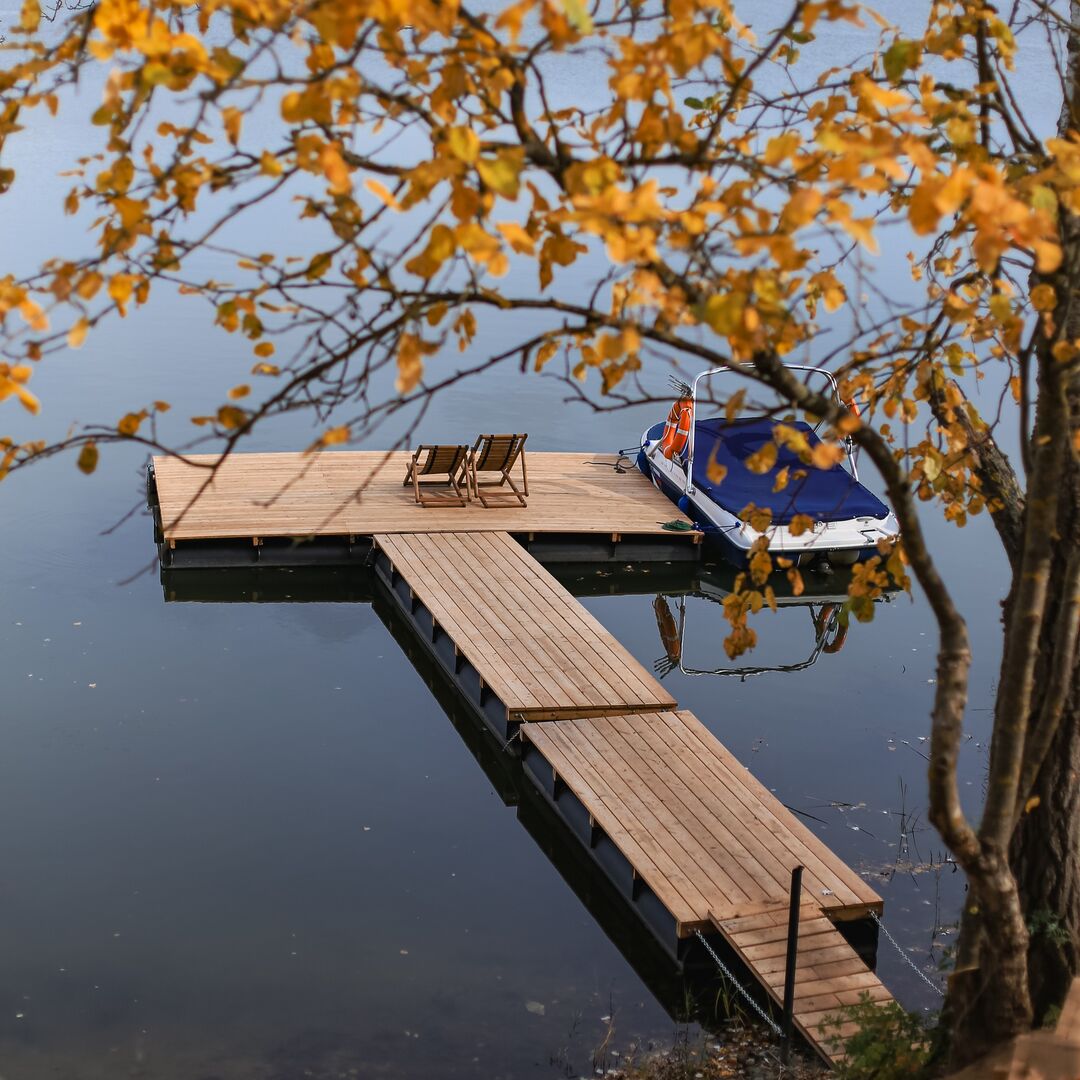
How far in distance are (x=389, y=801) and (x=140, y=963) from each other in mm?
2211

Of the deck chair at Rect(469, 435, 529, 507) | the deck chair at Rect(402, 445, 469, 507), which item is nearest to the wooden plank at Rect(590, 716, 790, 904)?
the deck chair at Rect(469, 435, 529, 507)

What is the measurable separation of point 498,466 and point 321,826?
612 cm

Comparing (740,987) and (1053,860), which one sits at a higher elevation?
(1053,860)

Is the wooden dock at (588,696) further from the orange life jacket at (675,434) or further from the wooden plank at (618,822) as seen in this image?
the orange life jacket at (675,434)

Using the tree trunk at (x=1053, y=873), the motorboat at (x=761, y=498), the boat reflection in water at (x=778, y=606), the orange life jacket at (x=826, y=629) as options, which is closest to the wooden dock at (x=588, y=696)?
the motorboat at (x=761, y=498)

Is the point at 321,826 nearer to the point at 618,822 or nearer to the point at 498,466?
the point at 618,822

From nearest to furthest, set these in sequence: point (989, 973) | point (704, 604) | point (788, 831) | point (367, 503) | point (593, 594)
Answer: point (989, 973) < point (788, 831) < point (704, 604) < point (593, 594) < point (367, 503)

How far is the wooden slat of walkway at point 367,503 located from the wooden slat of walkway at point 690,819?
14.1ft

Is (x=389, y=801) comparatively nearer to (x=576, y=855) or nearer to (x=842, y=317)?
(x=576, y=855)

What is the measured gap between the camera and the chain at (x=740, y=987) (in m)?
6.72

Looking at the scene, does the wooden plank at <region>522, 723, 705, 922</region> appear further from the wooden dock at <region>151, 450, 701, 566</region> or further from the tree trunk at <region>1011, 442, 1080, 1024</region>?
the wooden dock at <region>151, 450, 701, 566</region>

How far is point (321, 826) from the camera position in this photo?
8820mm

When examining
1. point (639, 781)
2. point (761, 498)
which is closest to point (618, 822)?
point (639, 781)

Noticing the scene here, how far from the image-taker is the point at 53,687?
10555 mm
